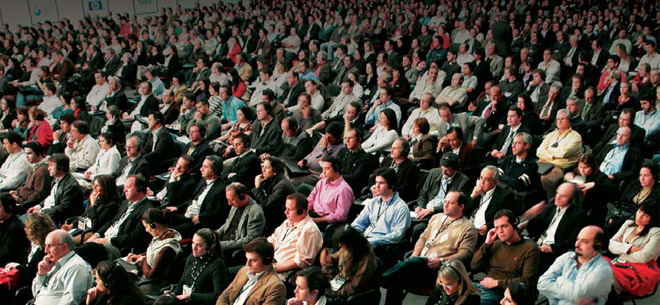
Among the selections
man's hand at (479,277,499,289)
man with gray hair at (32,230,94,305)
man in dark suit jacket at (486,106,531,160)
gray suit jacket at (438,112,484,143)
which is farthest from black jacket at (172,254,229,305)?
gray suit jacket at (438,112,484,143)

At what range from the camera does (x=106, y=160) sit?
689 cm

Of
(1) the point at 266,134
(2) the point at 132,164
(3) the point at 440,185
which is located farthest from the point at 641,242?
(2) the point at 132,164

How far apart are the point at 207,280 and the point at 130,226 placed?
1287 millimetres

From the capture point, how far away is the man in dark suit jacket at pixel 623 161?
5586 millimetres

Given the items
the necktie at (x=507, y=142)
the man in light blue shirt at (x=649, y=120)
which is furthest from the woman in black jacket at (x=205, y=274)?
the man in light blue shirt at (x=649, y=120)

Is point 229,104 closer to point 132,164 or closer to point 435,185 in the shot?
point 132,164

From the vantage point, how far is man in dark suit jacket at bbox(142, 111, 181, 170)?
703cm

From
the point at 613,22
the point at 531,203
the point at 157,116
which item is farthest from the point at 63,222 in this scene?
the point at 613,22

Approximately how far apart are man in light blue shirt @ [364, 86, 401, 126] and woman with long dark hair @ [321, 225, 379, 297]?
3910mm

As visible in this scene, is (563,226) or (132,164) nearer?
(563,226)

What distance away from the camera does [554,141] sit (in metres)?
6.21

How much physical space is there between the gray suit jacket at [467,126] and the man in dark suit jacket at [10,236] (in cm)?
389

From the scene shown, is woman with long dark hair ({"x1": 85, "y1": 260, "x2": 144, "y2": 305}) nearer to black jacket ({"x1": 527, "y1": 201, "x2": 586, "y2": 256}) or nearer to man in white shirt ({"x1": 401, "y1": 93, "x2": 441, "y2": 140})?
black jacket ({"x1": 527, "y1": 201, "x2": 586, "y2": 256})

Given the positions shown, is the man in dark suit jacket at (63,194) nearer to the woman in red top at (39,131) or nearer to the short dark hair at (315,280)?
the woman in red top at (39,131)
